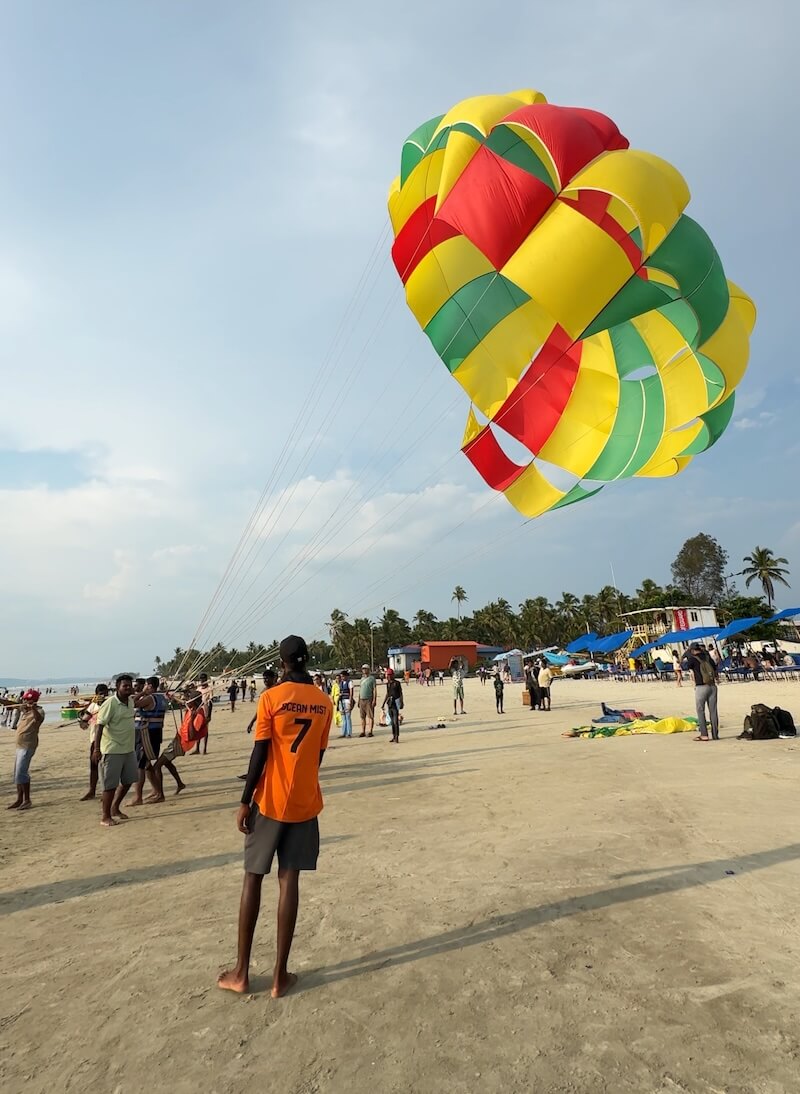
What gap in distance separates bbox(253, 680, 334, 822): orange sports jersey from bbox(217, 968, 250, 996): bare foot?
829mm

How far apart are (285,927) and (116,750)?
498 cm

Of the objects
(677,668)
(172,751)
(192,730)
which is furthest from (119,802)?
(677,668)

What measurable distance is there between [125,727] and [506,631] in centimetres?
8868

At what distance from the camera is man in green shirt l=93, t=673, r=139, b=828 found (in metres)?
7.14

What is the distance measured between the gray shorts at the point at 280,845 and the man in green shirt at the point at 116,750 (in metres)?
4.75

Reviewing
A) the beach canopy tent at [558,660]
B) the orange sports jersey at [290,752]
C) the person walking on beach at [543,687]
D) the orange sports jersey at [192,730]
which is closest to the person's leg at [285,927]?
the orange sports jersey at [290,752]

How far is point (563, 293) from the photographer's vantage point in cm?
779

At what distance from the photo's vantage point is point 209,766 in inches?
487

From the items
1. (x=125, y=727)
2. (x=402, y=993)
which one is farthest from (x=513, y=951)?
(x=125, y=727)

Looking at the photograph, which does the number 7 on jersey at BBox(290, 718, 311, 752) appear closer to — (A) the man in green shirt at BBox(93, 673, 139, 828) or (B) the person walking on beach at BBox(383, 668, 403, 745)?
(A) the man in green shirt at BBox(93, 673, 139, 828)

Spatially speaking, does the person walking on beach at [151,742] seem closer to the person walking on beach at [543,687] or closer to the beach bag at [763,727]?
the beach bag at [763,727]

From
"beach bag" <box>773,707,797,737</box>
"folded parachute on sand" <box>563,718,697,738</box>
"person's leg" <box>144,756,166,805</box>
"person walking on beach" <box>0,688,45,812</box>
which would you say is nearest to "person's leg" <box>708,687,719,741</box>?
"beach bag" <box>773,707,797,737</box>

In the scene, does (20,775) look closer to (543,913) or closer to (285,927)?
(285,927)

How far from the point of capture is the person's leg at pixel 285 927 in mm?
3080
